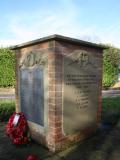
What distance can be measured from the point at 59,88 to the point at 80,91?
757 millimetres

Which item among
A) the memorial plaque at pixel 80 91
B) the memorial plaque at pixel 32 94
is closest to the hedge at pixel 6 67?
the memorial plaque at pixel 32 94

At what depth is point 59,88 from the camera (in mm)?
4457

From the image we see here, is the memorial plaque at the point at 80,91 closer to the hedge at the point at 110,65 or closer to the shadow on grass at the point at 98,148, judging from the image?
the shadow on grass at the point at 98,148

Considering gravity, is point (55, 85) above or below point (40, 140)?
above

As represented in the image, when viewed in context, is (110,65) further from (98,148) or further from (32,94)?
(98,148)

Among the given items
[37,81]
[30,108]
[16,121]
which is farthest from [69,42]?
[16,121]

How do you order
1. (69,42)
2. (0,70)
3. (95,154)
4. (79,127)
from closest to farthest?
(95,154)
(69,42)
(79,127)
(0,70)

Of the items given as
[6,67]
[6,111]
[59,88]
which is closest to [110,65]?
[6,67]

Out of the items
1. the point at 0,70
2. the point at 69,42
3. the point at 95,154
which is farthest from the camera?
the point at 0,70

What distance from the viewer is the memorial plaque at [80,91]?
4.64 m

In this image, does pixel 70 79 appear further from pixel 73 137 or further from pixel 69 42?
pixel 73 137

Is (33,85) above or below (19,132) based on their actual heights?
above

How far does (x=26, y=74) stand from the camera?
529 centimetres

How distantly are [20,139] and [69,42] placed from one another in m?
2.66
